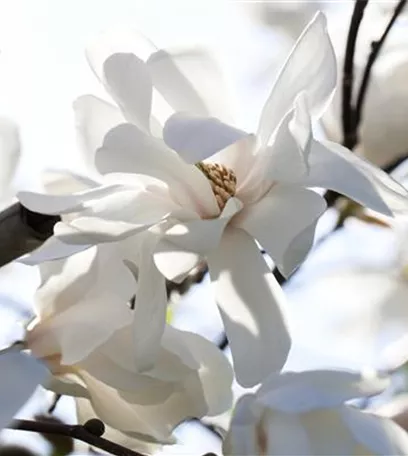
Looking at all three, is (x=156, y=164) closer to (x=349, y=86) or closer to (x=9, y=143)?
(x=9, y=143)

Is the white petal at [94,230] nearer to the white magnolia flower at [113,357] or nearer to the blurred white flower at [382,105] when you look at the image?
the white magnolia flower at [113,357]

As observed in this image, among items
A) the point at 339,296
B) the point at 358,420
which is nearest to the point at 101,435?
the point at 358,420

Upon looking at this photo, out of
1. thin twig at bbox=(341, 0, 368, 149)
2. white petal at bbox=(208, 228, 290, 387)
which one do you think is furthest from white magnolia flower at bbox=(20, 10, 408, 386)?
thin twig at bbox=(341, 0, 368, 149)

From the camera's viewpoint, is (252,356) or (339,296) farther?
(339,296)

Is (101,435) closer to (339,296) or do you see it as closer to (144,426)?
(144,426)

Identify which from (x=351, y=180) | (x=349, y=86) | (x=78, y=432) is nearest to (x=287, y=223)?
(x=351, y=180)

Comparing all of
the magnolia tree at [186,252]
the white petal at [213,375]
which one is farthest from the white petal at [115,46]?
the white petal at [213,375]
